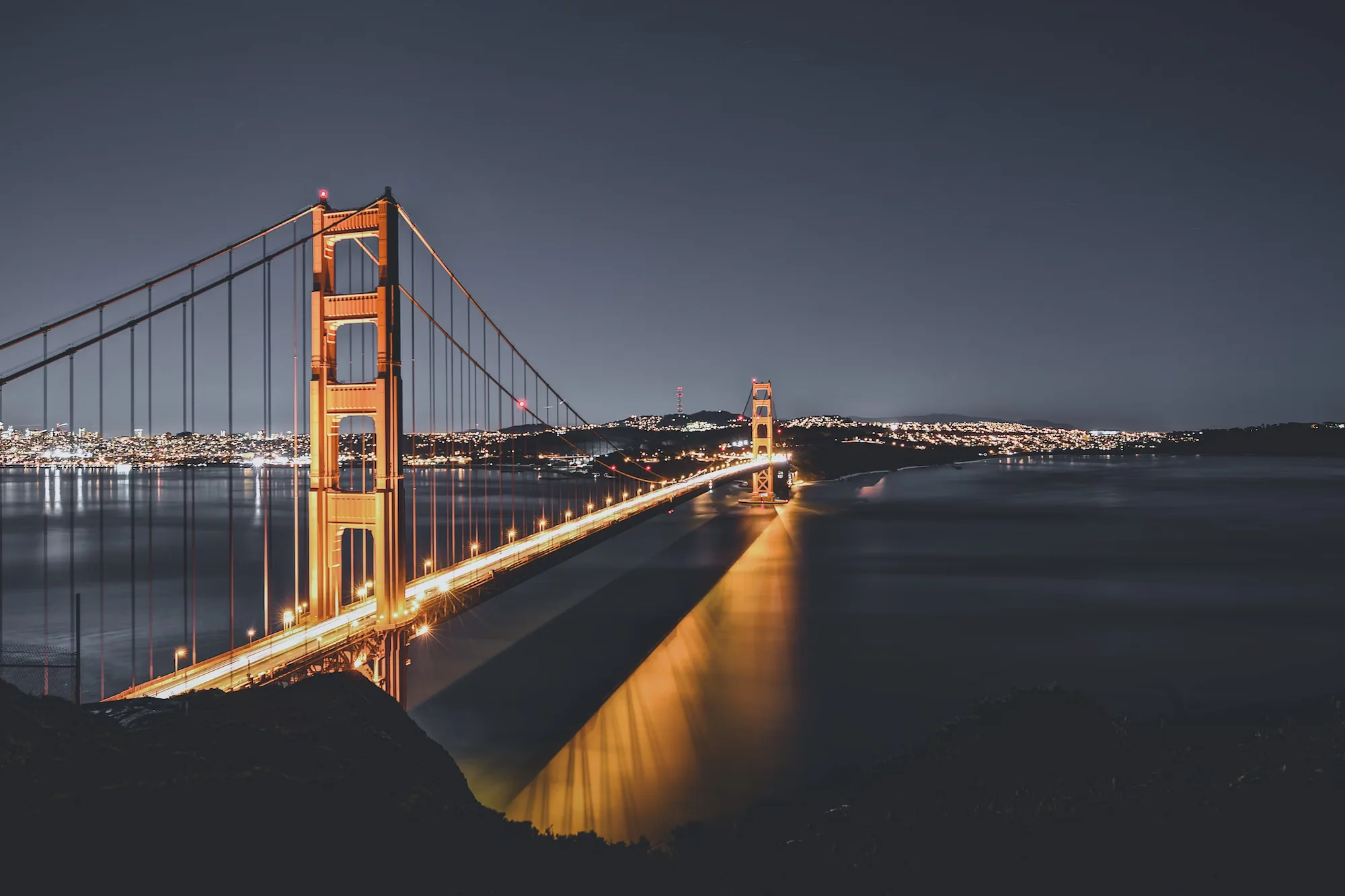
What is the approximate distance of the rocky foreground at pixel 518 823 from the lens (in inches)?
252

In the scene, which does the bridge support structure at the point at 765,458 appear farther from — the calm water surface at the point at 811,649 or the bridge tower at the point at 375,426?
the bridge tower at the point at 375,426

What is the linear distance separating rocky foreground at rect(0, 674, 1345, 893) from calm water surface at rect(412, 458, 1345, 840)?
3578 mm

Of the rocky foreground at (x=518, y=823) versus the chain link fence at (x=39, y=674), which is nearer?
the rocky foreground at (x=518, y=823)

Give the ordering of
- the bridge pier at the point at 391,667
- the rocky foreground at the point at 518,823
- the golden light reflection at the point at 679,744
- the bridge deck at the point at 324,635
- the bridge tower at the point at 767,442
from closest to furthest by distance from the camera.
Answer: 1. the rocky foreground at the point at 518,823
2. the bridge deck at the point at 324,635
3. the golden light reflection at the point at 679,744
4. the bridge pier at the point at 391,667
5. the bridge tower at the point at 767,442

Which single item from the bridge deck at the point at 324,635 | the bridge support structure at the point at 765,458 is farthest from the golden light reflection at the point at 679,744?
the bridge support structure at the point at 765,458

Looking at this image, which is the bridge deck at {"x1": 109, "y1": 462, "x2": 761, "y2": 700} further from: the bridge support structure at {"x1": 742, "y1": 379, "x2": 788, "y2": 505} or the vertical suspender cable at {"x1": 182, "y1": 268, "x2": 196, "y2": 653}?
the bridge support structure at {"x1": 742, "y1": 379, "x2": 788, "y2": 505}

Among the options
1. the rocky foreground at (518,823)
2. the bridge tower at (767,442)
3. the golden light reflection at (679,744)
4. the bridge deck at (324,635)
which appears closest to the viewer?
the rocky foreground at (518,823)

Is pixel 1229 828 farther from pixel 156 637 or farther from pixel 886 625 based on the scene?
pixel 156 637

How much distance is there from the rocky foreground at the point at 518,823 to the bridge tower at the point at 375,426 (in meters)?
2.00

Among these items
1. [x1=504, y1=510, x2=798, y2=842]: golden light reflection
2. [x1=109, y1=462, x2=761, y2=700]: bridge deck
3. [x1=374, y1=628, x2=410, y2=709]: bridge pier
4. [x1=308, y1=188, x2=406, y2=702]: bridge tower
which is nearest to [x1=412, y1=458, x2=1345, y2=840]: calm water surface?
[x1=504, y1=510, x2=798, y2=842]: golden light reflection

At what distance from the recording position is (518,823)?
947cm

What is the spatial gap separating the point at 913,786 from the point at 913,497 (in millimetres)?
86000

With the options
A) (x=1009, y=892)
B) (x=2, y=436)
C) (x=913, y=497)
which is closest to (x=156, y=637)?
(x=2, y=436)

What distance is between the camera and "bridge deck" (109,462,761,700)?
10102 mm
